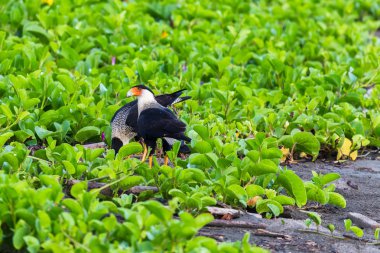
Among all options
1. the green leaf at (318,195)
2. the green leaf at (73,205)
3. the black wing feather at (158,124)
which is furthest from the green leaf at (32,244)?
the green leaf at (318,195)

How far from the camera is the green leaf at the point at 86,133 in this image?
638 centimetres

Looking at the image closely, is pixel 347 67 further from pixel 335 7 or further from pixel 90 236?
pixel 90 236

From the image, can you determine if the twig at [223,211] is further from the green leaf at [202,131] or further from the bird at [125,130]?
the bird at [125,130]

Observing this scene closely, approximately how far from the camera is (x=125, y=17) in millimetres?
10195

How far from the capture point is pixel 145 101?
20.1 ft

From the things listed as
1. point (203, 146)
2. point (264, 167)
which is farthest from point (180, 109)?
point (264, 167)

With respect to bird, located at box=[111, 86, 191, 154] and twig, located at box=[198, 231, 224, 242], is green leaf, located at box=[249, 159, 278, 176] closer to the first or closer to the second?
twig, located at box=[198, 231, 224, 242]

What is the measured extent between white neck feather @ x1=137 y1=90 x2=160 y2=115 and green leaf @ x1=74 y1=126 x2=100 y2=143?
40 centimetres

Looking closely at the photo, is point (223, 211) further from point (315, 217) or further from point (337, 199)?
point (337, 199)

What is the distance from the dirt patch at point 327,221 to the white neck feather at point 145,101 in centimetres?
111

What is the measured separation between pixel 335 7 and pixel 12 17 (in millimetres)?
4895

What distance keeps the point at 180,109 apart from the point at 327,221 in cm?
220

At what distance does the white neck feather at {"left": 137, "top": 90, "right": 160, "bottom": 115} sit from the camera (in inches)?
239

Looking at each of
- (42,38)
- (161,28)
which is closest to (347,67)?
(161,28)
